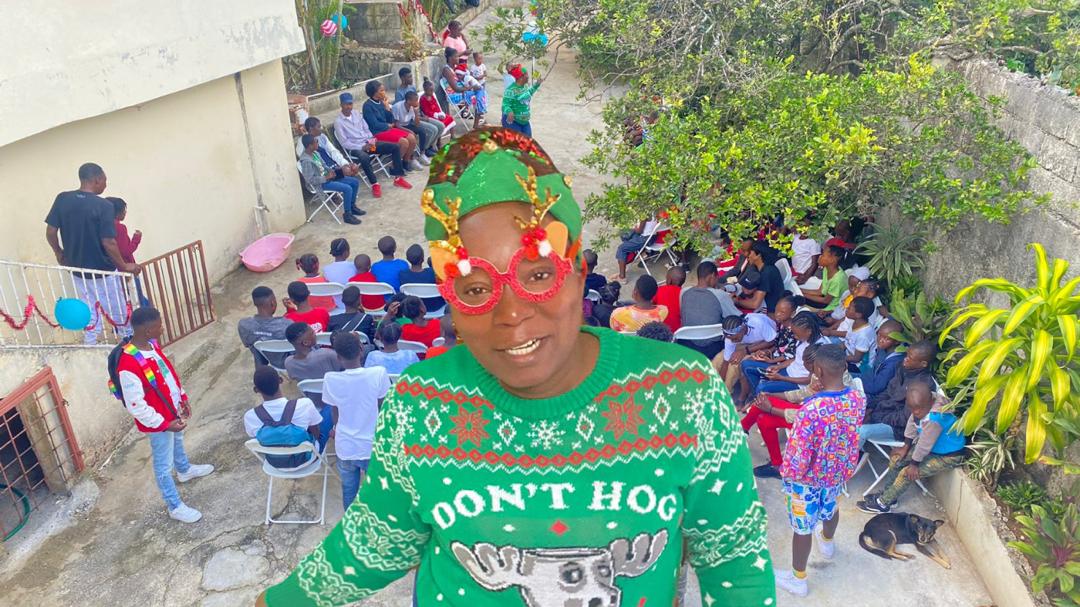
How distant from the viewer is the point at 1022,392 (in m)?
4.74

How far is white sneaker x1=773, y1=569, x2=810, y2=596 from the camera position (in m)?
5.09

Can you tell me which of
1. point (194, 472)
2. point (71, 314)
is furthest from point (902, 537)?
point (71, 314)

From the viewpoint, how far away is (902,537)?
543 centimetres

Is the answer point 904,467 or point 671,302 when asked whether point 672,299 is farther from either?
point 904,467

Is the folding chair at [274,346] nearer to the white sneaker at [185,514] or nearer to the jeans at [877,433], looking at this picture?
the white sneaker at [185,514]

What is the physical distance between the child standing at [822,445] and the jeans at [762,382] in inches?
58.1

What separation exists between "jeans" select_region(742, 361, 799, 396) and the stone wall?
167cm

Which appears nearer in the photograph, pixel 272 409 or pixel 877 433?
pixel 272 409

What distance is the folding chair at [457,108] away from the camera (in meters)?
13.9

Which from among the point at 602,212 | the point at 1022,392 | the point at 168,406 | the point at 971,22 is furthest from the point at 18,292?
the point at 971,22

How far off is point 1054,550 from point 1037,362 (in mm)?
1066

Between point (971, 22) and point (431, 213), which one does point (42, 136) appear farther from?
point (971, 22)

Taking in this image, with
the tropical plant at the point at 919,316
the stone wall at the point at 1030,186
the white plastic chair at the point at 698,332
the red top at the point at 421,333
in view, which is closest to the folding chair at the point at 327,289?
the red top at the point at 421,333

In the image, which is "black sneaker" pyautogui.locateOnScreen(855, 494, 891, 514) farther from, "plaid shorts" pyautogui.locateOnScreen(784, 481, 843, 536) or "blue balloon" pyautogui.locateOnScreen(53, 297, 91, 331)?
"blue balloon" pyautogui.locateOnScreen(53, 297, 91, 331)
